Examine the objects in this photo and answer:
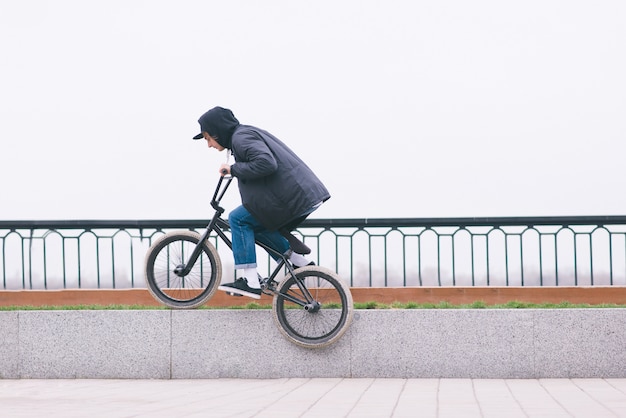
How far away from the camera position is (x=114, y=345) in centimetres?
823

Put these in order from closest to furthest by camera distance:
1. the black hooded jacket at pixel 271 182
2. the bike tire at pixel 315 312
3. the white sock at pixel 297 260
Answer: the black hooded jacket at pixel 271 182
the bike tire at pixel 315 312
the white sock at pixel 297 260

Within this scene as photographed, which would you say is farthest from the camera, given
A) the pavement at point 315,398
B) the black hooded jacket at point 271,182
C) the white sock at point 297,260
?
the white sock at point 297,260

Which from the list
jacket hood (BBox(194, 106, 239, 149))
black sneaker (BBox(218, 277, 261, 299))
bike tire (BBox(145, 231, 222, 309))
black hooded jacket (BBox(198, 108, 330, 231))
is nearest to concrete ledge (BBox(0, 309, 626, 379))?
bike tire (BBox(145, 231, 222, 309))

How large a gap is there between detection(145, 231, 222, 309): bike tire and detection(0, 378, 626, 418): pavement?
71cm

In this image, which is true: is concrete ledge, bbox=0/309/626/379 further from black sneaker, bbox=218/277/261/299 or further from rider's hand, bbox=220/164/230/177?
rider's hand, bbox=220/164/230/177

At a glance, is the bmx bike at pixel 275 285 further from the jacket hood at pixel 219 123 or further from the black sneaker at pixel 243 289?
the jacket hood at pixel 219 123

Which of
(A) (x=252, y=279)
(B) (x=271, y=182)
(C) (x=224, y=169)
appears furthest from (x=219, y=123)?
(A) (x=252, y=279)

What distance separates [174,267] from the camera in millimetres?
8117

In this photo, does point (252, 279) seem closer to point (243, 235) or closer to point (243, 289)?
point (243, 289)

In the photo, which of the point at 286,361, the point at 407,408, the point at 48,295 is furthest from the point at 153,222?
the point at 407,408

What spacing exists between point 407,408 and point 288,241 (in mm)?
2377

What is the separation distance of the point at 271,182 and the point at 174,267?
1.19 m

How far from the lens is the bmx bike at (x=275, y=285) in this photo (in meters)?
7.79

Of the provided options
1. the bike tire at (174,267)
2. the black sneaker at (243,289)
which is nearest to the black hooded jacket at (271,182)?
the black sneaker at (243,289)
